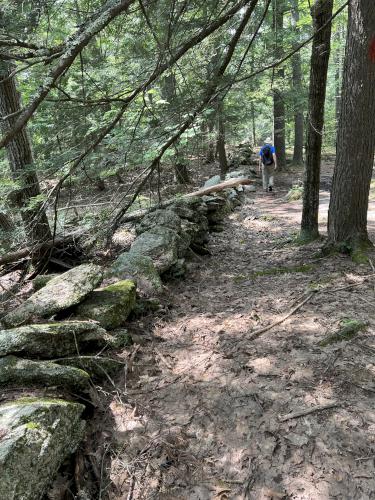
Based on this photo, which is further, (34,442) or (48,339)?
(48,339)

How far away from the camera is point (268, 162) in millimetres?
13727

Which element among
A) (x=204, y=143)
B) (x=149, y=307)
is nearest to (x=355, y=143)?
(x=204, y=143)

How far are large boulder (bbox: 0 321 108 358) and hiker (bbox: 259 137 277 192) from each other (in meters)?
10.9

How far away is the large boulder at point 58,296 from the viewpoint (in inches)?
175

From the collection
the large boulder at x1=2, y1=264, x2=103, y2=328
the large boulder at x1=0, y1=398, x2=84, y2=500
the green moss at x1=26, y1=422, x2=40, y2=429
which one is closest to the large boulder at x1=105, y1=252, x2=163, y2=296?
the large boulder at x1=2, y1=264, x2=103, y2=328

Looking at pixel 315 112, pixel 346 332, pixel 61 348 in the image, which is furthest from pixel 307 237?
pixel 61 348

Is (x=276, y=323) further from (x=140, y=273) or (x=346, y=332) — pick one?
(x=140, y=273)

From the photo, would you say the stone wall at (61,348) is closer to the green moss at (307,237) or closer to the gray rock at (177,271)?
the gray rock at (177,271)

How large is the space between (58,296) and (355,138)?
189 inches

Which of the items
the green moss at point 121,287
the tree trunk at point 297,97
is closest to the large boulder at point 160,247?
the green moss at point 121,287

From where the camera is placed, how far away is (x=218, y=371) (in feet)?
13.0

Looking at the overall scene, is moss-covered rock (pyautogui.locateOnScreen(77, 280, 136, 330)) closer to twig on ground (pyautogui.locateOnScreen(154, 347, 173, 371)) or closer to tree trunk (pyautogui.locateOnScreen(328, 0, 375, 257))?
twig on ground (pyautogui.locateOnScreen(154, 347, 173, 371))

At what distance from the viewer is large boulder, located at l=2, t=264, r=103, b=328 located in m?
4.45

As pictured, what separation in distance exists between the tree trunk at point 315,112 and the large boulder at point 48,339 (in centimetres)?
486
